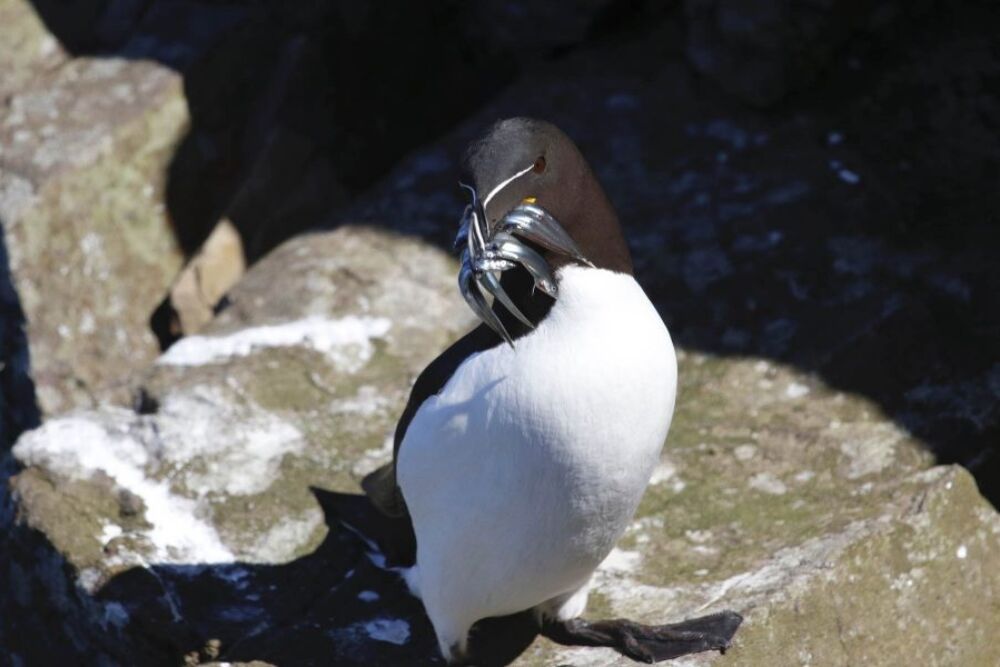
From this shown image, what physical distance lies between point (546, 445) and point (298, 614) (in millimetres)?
1215

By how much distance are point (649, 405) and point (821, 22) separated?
3.01 m

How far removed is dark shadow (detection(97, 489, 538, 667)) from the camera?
394 cm

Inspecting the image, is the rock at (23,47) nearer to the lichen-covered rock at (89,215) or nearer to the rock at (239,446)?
the lichen-covered rock at (89,215)

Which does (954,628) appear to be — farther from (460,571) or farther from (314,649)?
(314,649)

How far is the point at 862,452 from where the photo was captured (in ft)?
14.8

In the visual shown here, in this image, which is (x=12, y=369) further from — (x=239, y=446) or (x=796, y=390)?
(x=796, y=390)

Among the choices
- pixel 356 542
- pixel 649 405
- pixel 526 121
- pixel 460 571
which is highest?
pixel 526 121

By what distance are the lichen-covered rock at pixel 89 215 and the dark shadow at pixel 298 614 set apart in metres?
1.77

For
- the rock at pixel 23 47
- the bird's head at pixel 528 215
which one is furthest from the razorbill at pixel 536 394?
the rock at pixel 23 47

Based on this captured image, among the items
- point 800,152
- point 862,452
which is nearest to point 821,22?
point 800,152

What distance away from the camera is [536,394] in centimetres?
326

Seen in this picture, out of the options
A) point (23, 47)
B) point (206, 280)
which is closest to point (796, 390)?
point (206, 280)

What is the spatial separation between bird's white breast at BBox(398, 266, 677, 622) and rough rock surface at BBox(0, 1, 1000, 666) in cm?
42

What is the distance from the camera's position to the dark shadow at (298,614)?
3.94m
